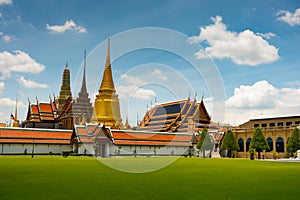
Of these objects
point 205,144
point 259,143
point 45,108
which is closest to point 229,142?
point 205,144

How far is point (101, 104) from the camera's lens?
7219cm

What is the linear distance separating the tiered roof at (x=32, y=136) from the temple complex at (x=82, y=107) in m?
14.1

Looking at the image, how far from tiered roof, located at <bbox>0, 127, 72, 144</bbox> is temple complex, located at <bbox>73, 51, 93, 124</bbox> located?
14.1m

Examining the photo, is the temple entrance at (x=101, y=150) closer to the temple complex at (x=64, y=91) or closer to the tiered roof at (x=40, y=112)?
the temple complex at (x=64, y=91)

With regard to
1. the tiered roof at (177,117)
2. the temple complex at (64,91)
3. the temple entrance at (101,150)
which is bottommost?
the temple entrance at (101,150)

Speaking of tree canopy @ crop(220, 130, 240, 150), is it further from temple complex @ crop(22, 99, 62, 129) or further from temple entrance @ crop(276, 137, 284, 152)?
temple complex @ crop(22, 99, 62, 129)

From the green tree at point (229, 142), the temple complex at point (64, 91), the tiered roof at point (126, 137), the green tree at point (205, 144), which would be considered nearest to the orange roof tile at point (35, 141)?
the tiered roof at point (126, 137)

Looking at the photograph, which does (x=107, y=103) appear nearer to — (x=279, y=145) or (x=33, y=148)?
(x=33, y=148)

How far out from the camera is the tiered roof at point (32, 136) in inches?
1990

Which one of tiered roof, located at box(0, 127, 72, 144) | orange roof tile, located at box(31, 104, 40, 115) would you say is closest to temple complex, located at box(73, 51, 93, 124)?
orange roof tile, located at box(31, 104, 40, 115)

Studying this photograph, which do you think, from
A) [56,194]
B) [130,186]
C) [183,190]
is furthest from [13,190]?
[183,190]

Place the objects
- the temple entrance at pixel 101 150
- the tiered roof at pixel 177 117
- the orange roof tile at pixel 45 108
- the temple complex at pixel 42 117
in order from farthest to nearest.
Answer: the orange roof tile at pixel 45 108 → the temple complex at pixel 42 117 → the tiered roof at pixel 177 117 → the temple entrance at pixel 101 150

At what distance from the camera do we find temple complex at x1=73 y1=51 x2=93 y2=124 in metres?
72.9

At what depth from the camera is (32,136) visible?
5338 cm
